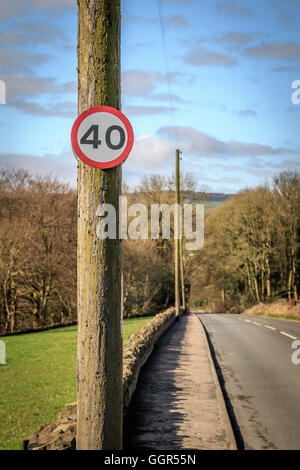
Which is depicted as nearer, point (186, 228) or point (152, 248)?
point (152, 248)

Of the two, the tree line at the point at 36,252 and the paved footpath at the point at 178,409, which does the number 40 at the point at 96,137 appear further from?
the tree line at the point at 36,252

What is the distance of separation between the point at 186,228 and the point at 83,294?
45.0m

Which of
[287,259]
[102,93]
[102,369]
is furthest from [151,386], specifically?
[287,259]

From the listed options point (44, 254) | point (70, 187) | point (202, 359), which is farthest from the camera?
point (70, 187)

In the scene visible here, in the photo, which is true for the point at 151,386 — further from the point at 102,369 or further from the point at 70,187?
the point at 70,187

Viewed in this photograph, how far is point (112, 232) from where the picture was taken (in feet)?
10.7

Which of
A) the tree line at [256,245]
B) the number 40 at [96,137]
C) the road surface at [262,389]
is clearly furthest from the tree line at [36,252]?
the number 40 at [96,137]

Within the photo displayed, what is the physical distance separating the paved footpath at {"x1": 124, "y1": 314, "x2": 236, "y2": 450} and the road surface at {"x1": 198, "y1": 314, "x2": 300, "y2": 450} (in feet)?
1.03

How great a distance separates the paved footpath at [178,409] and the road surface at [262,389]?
313mm

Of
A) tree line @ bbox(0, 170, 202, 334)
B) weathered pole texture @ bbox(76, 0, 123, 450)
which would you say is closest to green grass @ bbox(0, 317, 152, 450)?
weathered pole texture @ bbox(76, 0, 123, 450)

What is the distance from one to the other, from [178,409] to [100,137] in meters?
5.18

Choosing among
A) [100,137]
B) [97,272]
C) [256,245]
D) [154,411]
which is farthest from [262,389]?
[256,245]

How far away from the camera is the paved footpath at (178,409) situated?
5.69 meters
